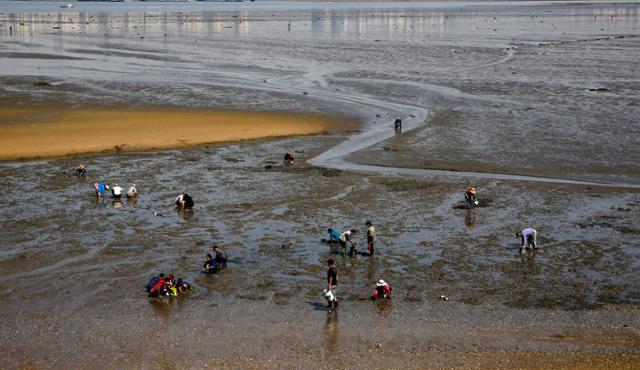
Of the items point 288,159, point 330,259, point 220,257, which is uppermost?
point 288,159

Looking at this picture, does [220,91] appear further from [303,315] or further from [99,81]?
[303,315]

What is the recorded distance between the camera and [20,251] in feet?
84.3

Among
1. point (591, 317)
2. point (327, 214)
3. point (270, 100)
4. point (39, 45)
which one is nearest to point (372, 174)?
point (327, 214)

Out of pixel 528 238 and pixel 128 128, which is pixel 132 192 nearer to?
pixel 128 128

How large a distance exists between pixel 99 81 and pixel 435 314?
53.3m

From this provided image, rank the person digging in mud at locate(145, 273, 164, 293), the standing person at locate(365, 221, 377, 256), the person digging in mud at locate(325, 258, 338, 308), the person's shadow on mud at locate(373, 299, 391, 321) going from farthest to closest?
1. the standing person at locate(365, 221, 377, 256)
2. the person digging in mud at locate(145, 273, 164, 293)
3. the person digging in mud at locate(325, 258, 338, 308)
4. the person's shadow on mud at locate(373, 299, 391, 321)

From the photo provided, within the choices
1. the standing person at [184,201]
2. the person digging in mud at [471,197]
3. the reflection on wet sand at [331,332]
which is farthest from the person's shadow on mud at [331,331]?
the person digging in mud at [471,197]

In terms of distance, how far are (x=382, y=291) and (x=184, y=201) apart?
445 inches

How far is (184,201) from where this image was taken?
3061 centimetres

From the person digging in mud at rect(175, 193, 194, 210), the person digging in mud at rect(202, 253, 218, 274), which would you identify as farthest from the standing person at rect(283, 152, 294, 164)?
the person digging in mud at rect(202, 253, 218, 274)

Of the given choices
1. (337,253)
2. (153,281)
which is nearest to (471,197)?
(337,253)

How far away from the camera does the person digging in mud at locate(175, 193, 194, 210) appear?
1203 inches

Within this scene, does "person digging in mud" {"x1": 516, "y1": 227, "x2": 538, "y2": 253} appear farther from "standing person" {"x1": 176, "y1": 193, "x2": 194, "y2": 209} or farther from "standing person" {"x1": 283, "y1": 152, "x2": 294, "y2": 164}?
"standing person" {"x1": 283, "y1": 152, "x2": 294, "y2": 164}

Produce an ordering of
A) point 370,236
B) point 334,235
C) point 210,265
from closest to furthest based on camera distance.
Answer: point 210,265, point 370,236, point 334,235
